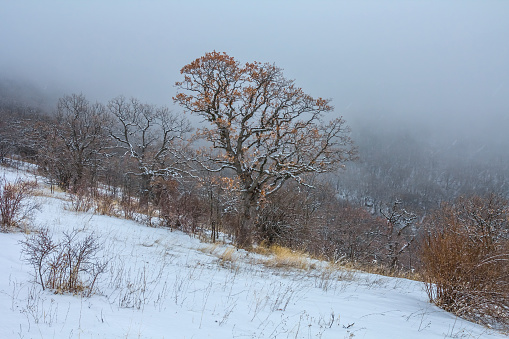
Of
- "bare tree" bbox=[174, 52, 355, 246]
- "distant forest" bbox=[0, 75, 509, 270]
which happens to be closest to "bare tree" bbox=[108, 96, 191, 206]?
"distant forest" bbox=[0, 75, 509, 270]

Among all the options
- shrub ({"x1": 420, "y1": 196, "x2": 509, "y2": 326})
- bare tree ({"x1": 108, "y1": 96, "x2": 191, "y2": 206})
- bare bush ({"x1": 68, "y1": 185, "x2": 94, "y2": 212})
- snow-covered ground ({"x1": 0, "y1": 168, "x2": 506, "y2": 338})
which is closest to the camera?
snow-covered ground ({"x1": 0, "y1": 168, "x2": 506, "y2": 338})

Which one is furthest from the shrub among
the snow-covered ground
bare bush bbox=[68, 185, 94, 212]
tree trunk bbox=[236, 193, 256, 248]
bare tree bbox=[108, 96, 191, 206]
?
bare tree bbox=[108, 96, 191, 206]

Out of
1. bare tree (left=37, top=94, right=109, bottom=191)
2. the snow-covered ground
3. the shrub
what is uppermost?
bare tree (left=37, top=94, right=109, bottom=191)

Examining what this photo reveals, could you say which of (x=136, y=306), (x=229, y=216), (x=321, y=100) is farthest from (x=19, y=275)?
(x=321, y=100)

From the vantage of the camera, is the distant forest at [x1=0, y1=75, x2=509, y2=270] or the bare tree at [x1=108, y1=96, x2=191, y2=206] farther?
the bare tree at [x1=108, y1=96, x2=191, y2=206]

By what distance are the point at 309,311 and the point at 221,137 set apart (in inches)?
368

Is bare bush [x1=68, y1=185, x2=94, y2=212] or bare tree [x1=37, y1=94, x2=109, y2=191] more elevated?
bare tree [x1=37, y1=94, x2=109, y2=191]

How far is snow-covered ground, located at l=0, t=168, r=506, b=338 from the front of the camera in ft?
8.16

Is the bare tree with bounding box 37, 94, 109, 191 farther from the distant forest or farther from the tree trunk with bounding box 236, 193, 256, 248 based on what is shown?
the tree trunk with bounding box 236, 193, 256, 248

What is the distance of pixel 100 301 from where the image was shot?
300cm

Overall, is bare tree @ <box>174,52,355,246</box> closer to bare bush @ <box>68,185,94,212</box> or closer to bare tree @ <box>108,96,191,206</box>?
bare bush @ <box>68,185,94,212</box>

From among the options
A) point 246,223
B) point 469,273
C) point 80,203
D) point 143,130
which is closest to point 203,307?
point 469,273

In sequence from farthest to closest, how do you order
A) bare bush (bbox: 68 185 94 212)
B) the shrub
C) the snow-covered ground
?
1. bare bush (bbox: 68 185 94 212)
2. the shrub
3. the snow-covered ground

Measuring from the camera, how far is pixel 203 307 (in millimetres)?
3391
